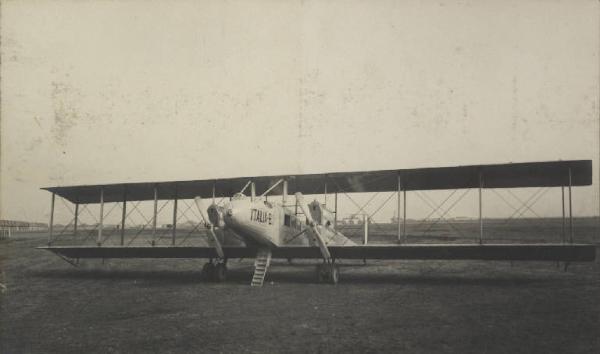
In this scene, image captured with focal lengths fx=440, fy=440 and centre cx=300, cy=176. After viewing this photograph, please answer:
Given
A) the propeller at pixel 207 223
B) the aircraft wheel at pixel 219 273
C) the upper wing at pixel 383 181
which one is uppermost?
the upper wing at pixel 383 181

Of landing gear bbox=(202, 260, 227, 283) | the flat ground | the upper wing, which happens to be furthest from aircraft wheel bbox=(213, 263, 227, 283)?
the upper wing

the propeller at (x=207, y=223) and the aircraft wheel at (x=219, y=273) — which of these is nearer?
the propeller at (x=207, y=223)

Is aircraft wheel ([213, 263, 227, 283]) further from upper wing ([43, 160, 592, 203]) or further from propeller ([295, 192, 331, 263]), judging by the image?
propeller ([295, 192, 331, 263])

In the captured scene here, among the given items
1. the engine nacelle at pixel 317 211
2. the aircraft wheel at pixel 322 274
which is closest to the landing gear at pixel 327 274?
the aircraft wheel at pixel 322 274

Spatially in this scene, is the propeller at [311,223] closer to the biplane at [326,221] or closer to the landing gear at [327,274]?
the biplane at [326,221]

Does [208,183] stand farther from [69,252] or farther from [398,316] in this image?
[398,316]

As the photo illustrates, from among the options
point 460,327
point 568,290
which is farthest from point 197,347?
point 568,290
